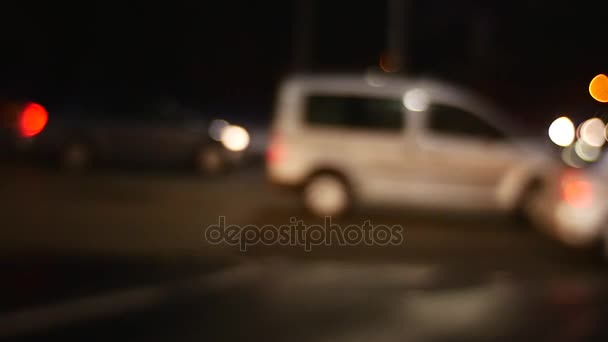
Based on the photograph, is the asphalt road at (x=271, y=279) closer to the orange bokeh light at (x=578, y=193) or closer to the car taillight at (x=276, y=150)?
the orange bokeh light at (x=578, y=193)

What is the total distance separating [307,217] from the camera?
12.0 m

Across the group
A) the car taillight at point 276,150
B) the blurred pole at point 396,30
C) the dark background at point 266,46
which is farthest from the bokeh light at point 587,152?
the blurred pole at point 396,30

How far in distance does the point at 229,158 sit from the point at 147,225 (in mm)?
6861

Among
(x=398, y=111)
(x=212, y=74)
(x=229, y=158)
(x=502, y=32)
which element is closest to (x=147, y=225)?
(x=398, y=111)

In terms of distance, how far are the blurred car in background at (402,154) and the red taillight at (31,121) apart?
6.78m

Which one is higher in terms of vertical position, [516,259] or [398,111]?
[398,111]

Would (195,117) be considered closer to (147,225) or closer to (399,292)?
(147,225)

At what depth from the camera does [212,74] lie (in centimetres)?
3353

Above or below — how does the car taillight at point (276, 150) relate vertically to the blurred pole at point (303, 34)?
below

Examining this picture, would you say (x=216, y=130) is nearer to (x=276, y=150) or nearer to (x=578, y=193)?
(x=276, y=150)

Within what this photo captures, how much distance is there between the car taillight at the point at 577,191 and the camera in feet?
29.7

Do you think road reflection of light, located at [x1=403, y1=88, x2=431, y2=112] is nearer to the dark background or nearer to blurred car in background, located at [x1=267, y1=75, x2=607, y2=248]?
blurred car in background, located at [x1=267, y1=75, x2=607, y2=248]

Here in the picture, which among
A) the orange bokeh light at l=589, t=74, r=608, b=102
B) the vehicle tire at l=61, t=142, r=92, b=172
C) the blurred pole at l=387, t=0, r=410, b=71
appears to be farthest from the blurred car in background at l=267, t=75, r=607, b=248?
the blurred pole at l=387, t=0, r=410, b=71

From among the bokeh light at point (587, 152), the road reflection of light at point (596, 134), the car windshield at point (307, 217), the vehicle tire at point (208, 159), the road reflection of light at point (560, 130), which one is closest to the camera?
the car windshield at point (307, 217)
